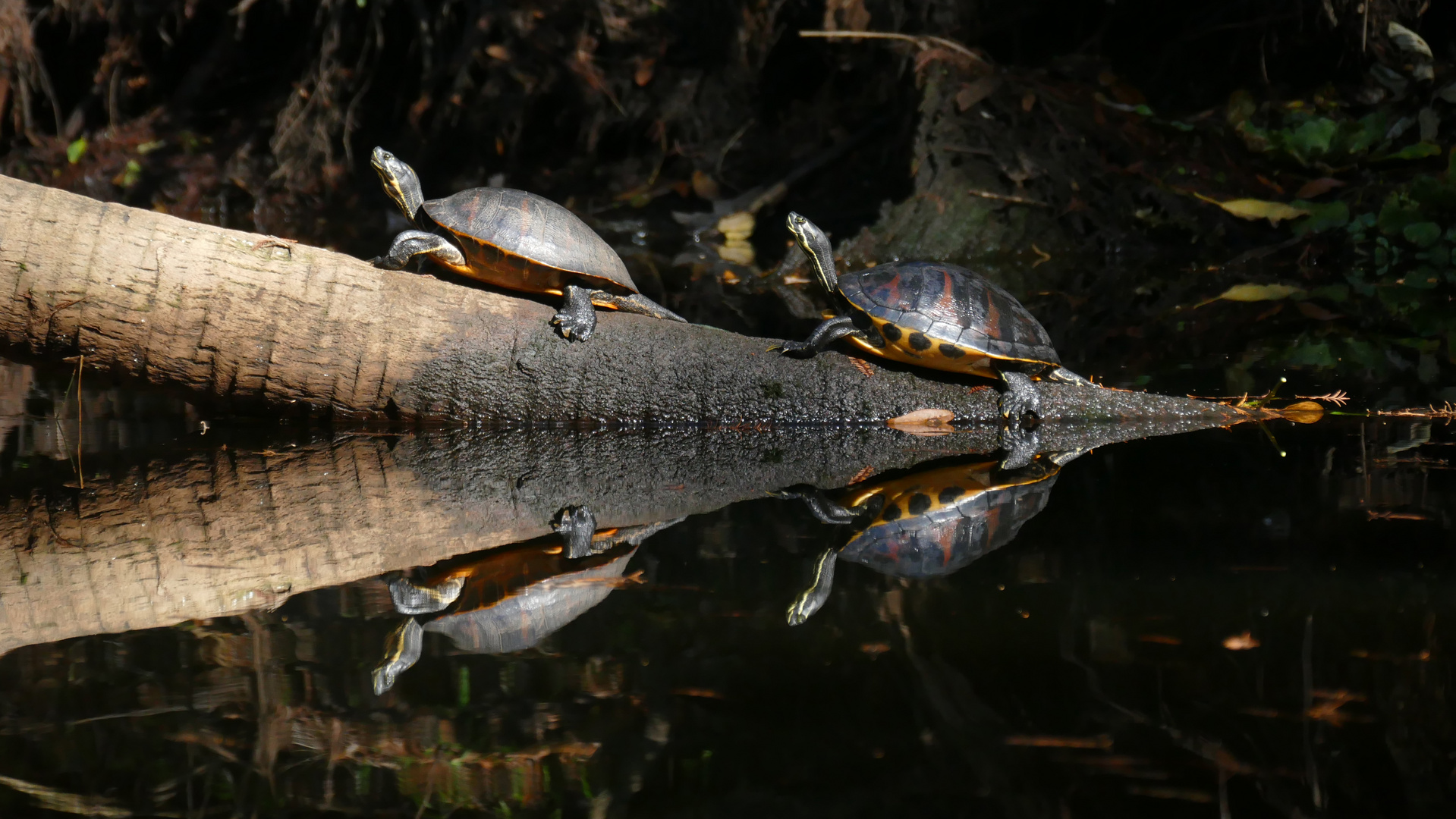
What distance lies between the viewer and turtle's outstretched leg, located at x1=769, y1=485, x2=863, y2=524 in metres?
2.80

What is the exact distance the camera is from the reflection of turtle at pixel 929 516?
2406 mm

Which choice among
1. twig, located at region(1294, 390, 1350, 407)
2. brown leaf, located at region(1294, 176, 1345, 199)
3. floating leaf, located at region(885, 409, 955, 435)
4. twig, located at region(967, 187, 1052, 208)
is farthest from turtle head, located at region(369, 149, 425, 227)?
brown leaf, located at region(1294, 176, 1345, 199)

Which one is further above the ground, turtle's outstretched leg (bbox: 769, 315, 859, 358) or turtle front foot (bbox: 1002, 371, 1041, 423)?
turtle's outstretched leg (bbox: 769, 315, 859, 358)

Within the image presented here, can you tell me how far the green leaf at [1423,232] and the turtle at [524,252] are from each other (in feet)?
21.5

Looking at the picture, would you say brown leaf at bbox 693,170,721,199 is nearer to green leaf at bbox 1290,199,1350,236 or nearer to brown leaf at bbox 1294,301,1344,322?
green leaf at bbox 1290,199,1350,236

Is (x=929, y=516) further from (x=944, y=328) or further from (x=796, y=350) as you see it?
(x=796, y=350)

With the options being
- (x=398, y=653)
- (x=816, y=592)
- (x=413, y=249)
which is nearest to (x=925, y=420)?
(x=816, y=592)

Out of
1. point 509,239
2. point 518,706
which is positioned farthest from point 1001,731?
point 509,239

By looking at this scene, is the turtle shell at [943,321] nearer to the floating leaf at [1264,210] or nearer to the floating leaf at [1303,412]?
the floating leaf at [1303,412]

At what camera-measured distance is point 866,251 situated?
8.69 metres

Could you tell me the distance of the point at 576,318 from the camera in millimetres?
4027

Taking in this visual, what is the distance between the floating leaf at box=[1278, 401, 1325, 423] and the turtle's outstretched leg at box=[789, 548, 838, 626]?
2455 millimetres

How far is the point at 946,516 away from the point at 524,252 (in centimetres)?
203

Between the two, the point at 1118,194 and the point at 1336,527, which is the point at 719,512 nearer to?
the point at 1336,527
